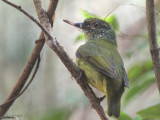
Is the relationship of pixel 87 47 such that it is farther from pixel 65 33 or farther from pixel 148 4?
Answer: pixel 65 33

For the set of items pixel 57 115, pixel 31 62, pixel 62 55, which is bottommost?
pixel 57 115

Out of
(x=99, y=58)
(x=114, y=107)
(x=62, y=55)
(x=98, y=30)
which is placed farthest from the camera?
(x=98, y=30)

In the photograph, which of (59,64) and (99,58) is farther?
(59,64)

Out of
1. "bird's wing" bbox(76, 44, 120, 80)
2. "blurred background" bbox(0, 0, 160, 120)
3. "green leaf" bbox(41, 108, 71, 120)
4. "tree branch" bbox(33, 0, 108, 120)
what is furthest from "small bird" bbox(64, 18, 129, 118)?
"green leaf" bbox(41, 108, 71, 120)

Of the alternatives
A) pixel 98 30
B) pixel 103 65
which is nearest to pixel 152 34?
pixel 103 65

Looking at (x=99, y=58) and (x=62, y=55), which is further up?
(x=62, y=55)

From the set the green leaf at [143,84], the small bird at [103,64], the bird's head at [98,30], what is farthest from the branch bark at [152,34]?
the bird's head at [98,30]

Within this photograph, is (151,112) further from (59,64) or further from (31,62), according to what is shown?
(59,64)

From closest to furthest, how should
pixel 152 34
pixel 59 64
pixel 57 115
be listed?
pixel 152 34
pixel 57 115
pixel 59 64
